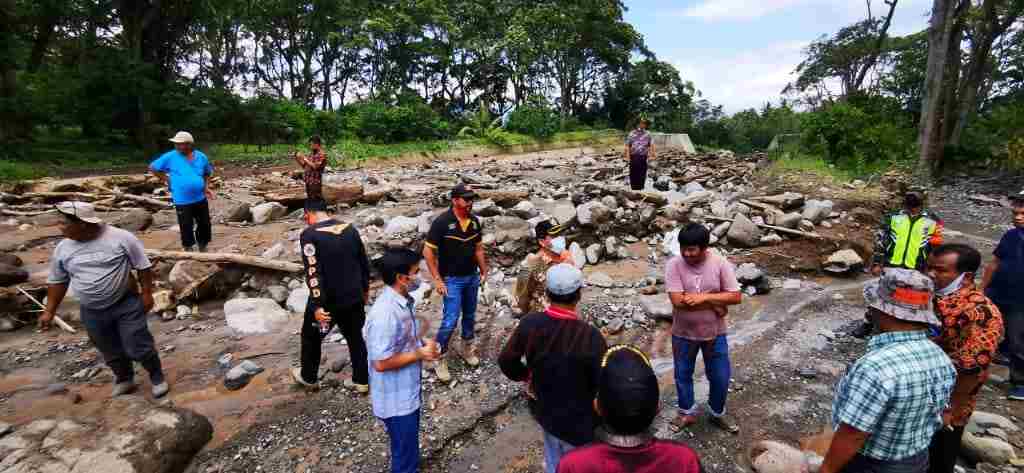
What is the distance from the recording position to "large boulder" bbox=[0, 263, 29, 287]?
4.81m

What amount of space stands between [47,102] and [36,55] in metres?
3.65

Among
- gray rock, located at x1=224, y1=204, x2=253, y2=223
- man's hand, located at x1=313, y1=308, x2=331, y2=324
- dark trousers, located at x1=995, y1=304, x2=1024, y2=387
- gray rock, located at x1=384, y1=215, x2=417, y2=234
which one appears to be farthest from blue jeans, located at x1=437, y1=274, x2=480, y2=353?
gray rock, located at x1=224, y1=204, x2=253, y2=223

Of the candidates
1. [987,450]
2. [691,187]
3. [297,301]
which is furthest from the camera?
[691,187]

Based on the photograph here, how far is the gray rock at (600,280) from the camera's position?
232 inches

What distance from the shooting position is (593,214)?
7.11 m

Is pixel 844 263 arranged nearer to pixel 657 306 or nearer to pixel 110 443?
pixel 657 306

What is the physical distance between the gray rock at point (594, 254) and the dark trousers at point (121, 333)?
5101 millimetres

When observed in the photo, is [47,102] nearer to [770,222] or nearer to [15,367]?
[15,367]

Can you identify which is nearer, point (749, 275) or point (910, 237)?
point (910, 237)

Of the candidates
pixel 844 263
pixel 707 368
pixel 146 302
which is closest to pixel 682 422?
pixel 707 368

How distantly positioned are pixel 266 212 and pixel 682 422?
7.24 meters

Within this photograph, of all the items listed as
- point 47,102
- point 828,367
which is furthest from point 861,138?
point 47,102

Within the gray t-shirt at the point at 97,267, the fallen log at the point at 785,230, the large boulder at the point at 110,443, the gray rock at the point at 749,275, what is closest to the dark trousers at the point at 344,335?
the large boulder at the point at 110,443

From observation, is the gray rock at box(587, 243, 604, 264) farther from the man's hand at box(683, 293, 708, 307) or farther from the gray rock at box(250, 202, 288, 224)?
the gray rock at box(250, 202, 288, 224)
